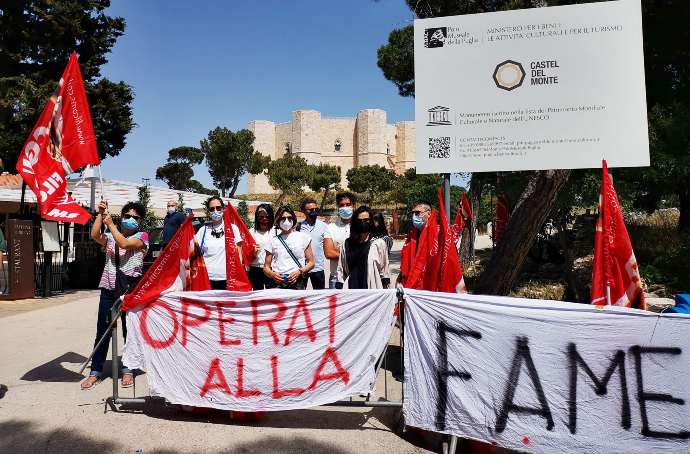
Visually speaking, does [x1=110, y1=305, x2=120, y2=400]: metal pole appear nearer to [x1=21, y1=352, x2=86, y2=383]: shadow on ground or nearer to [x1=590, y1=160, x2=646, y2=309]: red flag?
[x1=21, y1=352, x2=86, y2=383]: shadow on ground

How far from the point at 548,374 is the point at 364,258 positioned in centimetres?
206

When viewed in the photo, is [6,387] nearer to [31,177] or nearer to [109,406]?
[109,406]

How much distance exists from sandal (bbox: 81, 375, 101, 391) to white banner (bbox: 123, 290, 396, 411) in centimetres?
101

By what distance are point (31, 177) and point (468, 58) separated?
15.0 feet

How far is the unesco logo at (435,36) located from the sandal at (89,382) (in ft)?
15.4

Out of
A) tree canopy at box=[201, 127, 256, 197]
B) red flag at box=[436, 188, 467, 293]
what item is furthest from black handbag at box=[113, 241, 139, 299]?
tree canopy at box=[201, 127, 256, 197]

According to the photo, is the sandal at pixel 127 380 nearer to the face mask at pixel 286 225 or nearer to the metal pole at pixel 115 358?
the metal pole at pixel 115 358

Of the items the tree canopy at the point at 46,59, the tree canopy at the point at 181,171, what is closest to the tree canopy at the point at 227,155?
the tree canopy at the point at 181,171

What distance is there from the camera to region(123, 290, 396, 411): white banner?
3.71 metres

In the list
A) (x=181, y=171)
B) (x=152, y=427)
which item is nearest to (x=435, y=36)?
(x=152, y=427)

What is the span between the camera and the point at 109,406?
416 cm

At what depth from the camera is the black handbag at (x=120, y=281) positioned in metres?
4.66

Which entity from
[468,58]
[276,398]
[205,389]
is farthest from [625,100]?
[205,389]

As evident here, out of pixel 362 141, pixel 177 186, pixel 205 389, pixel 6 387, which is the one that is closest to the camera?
pixel 205 389
